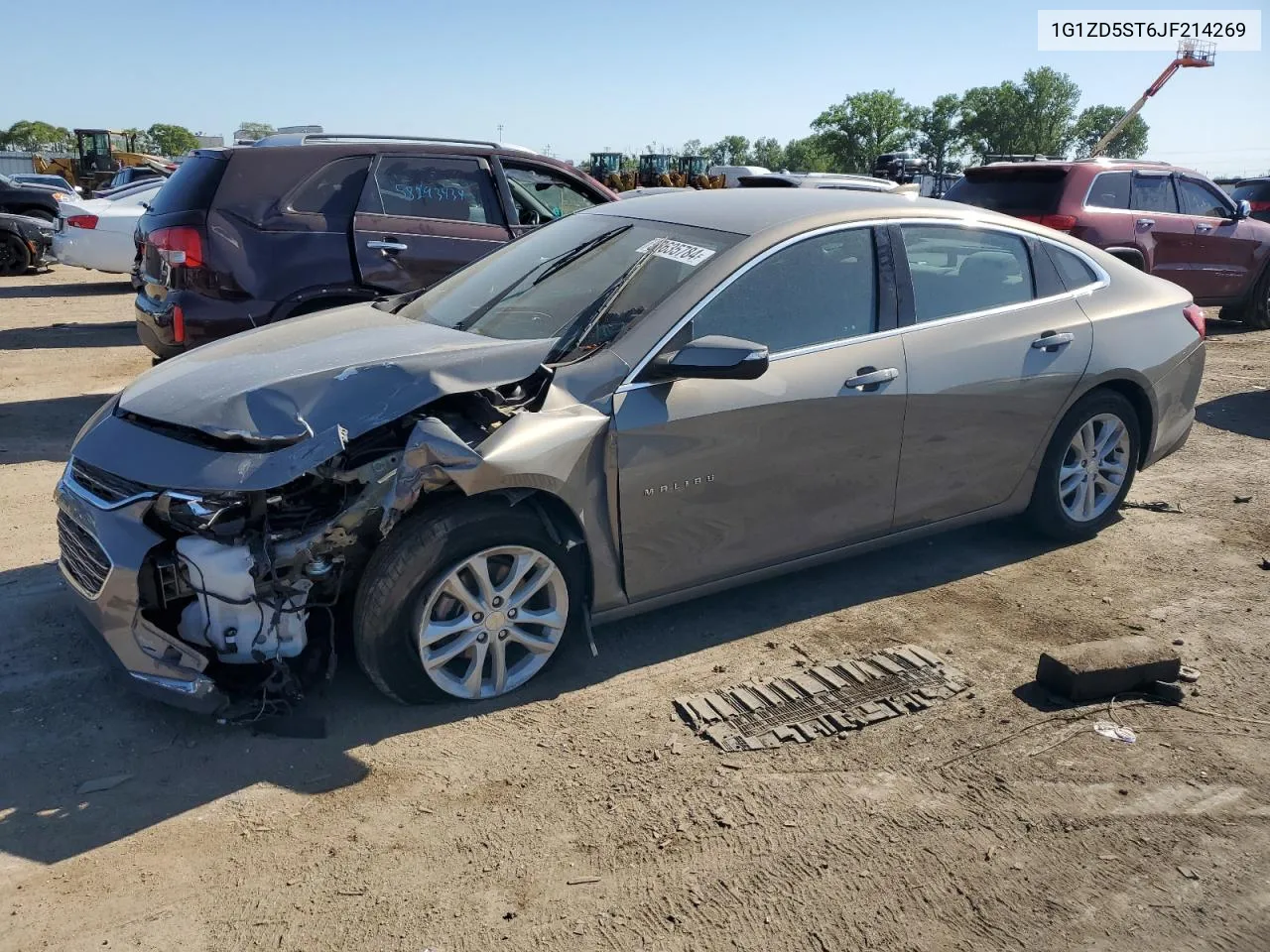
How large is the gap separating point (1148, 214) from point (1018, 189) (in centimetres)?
166

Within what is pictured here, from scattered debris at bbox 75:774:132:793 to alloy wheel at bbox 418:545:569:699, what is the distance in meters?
1.00

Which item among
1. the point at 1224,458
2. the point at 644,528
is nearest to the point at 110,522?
the point at 644,528

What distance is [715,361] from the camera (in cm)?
373

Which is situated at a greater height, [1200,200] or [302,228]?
[1200,200]

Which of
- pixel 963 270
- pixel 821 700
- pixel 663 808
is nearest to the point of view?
pixel 663 808

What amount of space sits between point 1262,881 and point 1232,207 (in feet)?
37.6

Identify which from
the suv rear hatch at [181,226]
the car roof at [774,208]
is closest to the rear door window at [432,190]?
the suv rear hatch at [181,226]

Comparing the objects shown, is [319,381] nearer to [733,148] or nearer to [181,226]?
[181,226]

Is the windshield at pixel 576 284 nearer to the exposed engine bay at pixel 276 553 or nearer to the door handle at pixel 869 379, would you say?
the exposed engine bay at pixel 276 553

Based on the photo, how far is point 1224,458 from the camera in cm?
706

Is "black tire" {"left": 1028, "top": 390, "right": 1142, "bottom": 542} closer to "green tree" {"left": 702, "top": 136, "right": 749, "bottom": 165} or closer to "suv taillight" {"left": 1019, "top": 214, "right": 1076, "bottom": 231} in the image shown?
"suv taillight" {"left": 1019, "top": 214, "right": 1076, "bottom": 231}

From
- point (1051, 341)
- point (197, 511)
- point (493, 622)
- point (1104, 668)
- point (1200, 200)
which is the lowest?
point (1104, 668)

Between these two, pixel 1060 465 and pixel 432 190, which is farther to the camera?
pixel 432 190

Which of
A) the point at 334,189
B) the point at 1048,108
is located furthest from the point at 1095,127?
the point at 334,189
